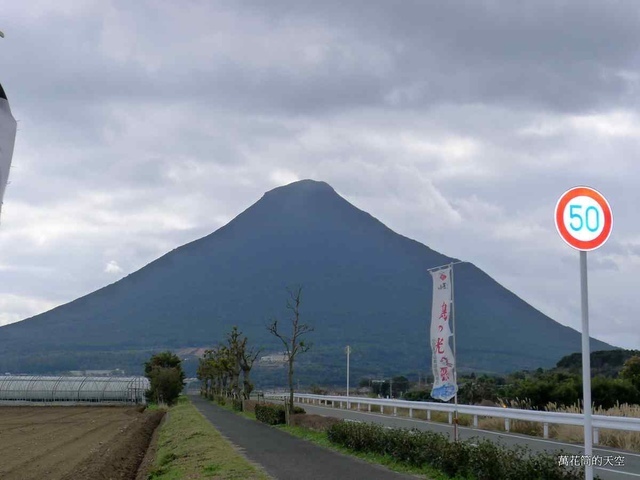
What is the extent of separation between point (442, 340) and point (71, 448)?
17035 millimetres

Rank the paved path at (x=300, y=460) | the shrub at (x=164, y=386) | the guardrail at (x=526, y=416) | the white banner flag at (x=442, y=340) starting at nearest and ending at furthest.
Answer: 1. the paved path at (x=300, y=460)
2. the white banner flag at (x=442, y=340)
3. the guardrail at (x=526, y=416)
4. the shrub at (x=164, y=386)

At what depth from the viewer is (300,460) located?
58.6 ft

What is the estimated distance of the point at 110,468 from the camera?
2008 centimetres

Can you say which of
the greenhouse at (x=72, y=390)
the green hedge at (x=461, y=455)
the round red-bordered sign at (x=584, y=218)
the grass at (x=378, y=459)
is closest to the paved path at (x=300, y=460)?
the grass at (x=378, y=459)

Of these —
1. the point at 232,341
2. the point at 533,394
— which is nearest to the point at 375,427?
the point at 533,394

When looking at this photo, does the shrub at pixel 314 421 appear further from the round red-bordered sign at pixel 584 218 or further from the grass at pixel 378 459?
the round red-bordered sign at pixel 584 218

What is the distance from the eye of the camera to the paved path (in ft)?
48.5

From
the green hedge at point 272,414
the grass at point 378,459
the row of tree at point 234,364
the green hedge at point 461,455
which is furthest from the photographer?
the row of tree at point 234,364

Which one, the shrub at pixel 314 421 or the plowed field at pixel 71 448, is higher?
the shrub at pixel 314 421

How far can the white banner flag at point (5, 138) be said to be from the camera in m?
5.20

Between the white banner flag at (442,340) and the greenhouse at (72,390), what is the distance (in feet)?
194

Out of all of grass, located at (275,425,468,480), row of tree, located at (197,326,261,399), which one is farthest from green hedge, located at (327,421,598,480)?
row of tree, located at (197,326,261,399)

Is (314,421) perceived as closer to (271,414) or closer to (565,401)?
(271,414)

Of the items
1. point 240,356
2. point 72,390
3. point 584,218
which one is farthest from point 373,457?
point 72,390
